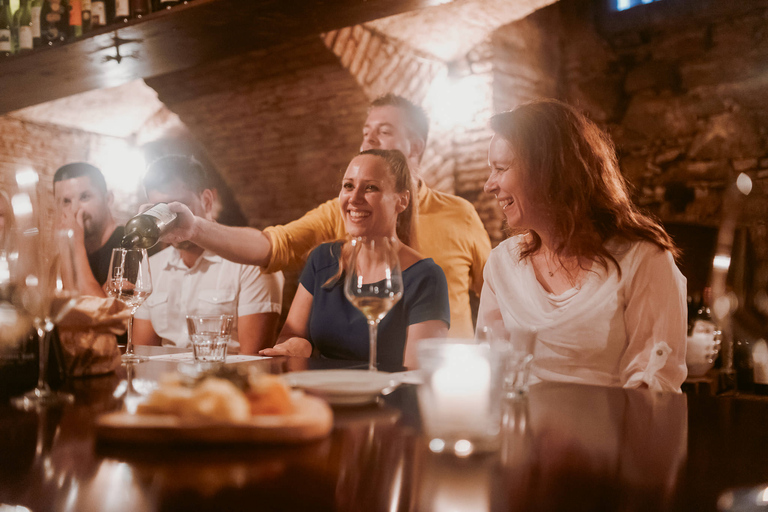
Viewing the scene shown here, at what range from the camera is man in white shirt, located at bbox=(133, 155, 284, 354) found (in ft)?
8.64

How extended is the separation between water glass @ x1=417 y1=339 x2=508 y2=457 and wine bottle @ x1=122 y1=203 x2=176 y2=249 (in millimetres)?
1158

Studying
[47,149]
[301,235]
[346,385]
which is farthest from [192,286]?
[47,149]

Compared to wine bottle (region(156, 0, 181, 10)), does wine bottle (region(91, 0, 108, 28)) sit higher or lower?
higher

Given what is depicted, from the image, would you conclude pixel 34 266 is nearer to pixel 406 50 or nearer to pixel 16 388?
pixel 16 388

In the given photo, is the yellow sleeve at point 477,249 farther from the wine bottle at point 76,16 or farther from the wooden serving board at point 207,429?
the wooden serving board at point 207,429

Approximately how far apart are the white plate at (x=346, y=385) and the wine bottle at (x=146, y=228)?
2.69 ft

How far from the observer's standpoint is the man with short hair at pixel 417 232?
2.49 m

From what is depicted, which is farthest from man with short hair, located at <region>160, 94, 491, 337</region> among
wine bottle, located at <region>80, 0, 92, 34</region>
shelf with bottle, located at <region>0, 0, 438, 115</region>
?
wine bottle, located at <region>80, 0, 92, 34</region>

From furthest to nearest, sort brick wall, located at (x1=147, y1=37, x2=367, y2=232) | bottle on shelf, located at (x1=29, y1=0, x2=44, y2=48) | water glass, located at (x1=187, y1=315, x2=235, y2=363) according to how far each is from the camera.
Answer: brick wall, located at (x1=147, y1=37, x2=367, y2=232)
bottle on shelf, located at (x1=29, y1=0, x2=44, y2=48)
water glass, located at (x1=187, y1=315, x2=235, y2=363)

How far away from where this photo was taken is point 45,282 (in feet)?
3.12

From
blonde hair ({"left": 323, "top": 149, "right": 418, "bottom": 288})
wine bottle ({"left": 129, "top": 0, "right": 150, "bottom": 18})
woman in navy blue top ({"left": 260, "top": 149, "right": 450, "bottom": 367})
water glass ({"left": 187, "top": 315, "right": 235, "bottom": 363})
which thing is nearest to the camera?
water glass ({"left": 187, "top": 315, "right": 235, "bottom": 363})

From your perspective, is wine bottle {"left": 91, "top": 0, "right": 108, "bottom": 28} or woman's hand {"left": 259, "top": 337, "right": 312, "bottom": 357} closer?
woman's hand {"left": 259, "top": 337, "right": 312, "bottom": 357}

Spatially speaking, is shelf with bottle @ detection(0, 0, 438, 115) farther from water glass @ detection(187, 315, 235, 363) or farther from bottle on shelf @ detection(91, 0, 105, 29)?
water glass @ detection(187, 315, 235, 363)

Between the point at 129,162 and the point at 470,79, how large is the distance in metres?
3.82
